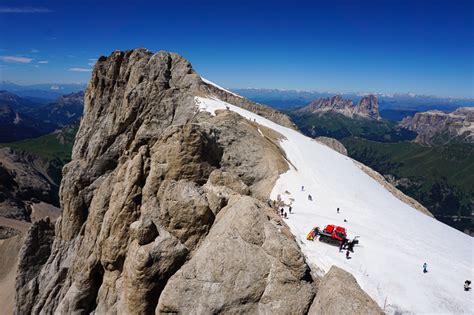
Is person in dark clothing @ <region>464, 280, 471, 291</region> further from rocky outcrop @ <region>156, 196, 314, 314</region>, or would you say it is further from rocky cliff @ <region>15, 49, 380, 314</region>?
rocky outcrop @ <region>156, 196, 314, 314</region>

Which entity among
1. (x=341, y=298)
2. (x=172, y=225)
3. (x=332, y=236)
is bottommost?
(x=332, y=236)

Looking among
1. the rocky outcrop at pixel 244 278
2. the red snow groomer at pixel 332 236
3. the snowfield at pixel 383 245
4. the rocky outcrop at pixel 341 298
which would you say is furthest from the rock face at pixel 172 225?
the snowfield at pixel 383 245

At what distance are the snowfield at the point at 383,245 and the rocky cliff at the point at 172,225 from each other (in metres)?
3.79

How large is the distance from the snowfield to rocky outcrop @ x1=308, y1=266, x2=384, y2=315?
11.6 feet

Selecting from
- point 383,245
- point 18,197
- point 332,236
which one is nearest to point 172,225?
point 332,236

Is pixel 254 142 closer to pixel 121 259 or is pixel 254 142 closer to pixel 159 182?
pixel 159 182

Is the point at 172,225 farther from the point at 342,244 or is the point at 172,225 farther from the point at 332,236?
the point at 342,244

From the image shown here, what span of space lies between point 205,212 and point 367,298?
14517 mm

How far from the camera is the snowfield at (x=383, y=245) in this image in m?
22.8

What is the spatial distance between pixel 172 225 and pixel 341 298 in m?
15.7

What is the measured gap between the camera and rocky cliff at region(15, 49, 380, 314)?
67.1 feet

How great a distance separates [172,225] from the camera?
91.3ft

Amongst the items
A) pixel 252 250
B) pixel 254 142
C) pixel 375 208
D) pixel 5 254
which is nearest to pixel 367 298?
pixel 252 250

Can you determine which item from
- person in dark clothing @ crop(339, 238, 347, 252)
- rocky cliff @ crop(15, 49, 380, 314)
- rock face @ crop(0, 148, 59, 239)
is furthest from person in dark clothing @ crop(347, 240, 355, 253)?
rock face @ crop(0, 148, 59, 239)
